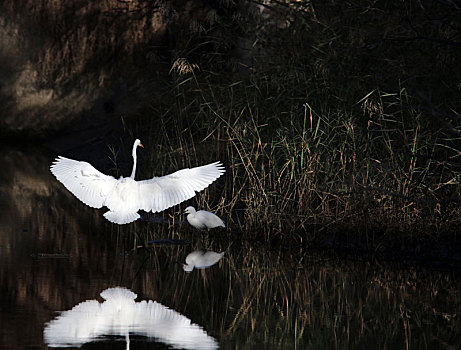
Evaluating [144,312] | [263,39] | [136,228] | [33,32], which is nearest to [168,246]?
[136,228]

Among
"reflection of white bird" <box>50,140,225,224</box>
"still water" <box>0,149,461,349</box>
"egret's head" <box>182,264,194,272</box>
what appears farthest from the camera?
"reflection of white bird" <box>50,140,225,224</box>

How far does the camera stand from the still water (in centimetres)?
433

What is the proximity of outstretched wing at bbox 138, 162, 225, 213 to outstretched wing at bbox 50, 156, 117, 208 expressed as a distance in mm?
282

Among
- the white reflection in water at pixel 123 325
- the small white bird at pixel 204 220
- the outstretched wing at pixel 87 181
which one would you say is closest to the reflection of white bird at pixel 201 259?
the small white bird at pixel 204 220

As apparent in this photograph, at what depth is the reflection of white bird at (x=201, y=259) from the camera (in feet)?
20.6

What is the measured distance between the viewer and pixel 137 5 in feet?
51.9

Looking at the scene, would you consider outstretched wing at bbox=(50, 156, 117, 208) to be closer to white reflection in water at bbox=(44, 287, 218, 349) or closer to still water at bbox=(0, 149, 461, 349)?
still water at bbox=(0, 149, 461, 349)

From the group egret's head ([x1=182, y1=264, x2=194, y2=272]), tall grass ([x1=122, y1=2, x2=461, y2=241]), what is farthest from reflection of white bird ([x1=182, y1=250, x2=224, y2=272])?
tall grass ([x1=122, y1=2, x2=461, y2=241])

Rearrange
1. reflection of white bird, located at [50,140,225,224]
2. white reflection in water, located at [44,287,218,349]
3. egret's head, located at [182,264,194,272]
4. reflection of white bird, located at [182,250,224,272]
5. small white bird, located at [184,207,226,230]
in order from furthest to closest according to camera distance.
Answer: small white bird, located at [184,207,226,230], reflection of white bird, located at [50,140,225,224], reflection of white bird, located at [182,250,224,272], egret's head, located at [182,264,194,272], white reflection in water, located at [44,287,218,349]

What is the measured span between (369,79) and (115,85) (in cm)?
836

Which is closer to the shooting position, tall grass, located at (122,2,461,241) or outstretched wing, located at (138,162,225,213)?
tall grass, located at (122,2,461,241)

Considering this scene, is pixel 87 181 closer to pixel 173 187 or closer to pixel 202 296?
pixel 173 187

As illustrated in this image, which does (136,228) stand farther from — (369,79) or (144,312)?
(144,312)

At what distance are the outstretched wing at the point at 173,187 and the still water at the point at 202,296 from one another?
352 millimetres
